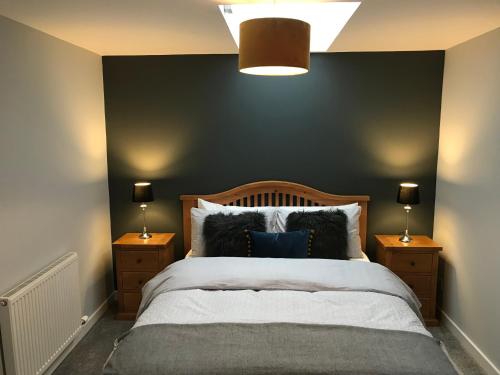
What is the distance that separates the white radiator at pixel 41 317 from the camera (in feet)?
7.29

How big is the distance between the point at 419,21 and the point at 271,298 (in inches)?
73.0

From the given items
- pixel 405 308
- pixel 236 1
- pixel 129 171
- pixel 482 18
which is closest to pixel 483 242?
pixel 405 308

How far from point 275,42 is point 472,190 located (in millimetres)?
2014

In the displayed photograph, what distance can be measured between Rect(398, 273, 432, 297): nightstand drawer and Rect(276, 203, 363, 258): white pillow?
16.8 inches

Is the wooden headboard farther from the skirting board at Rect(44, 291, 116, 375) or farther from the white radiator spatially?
the white radiator

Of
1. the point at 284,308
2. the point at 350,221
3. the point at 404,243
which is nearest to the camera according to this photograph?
the point at 284,308

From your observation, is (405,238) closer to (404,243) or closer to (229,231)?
(404,243)

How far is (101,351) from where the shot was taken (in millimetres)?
3000

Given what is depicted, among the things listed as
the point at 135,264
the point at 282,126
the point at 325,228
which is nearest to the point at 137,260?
the point at 135,264

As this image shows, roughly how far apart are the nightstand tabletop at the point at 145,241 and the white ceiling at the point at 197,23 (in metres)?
1.57

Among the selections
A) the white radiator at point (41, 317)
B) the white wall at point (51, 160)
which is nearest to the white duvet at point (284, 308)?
the white radiator at point (41, 317)

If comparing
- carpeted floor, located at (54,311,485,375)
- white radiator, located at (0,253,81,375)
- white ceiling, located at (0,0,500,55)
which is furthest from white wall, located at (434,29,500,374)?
white radiator, located at (0,253,81,375)

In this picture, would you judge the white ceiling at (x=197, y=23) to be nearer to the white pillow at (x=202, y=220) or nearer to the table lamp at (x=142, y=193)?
the table lamp at (x=142, y=193)

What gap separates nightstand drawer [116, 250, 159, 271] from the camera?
336cm
